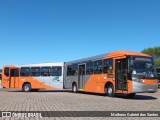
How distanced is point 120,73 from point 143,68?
5.17 ft

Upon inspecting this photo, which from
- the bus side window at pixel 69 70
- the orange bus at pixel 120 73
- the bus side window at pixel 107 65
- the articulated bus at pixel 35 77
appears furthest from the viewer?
the articulated bus at pixel 35 77

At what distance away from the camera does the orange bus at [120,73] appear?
19.9 meters

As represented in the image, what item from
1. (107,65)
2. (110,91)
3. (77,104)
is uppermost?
(107,65)

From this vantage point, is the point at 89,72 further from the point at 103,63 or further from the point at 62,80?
the point at 62,80

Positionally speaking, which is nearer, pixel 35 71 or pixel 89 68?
pixel 89 68

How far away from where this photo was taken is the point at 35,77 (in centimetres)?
3142

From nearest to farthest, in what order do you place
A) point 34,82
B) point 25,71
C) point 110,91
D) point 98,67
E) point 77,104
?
point 77,104
point 110,91
point 98,67
point 34,82
point 25,71

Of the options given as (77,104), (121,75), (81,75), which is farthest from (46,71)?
(77,104)

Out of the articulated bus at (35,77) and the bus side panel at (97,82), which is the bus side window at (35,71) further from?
the bus side panel at (97,82)

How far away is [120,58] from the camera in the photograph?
69.3 feet

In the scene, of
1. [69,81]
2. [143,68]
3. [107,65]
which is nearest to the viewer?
[143,68]

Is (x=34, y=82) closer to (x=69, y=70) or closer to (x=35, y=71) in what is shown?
(x=35, y=71)

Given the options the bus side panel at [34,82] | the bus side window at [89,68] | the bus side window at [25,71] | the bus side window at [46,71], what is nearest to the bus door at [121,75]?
the bus side window at [89,68]

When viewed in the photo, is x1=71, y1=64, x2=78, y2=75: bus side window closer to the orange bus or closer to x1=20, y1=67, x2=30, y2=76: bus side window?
the orange bus
